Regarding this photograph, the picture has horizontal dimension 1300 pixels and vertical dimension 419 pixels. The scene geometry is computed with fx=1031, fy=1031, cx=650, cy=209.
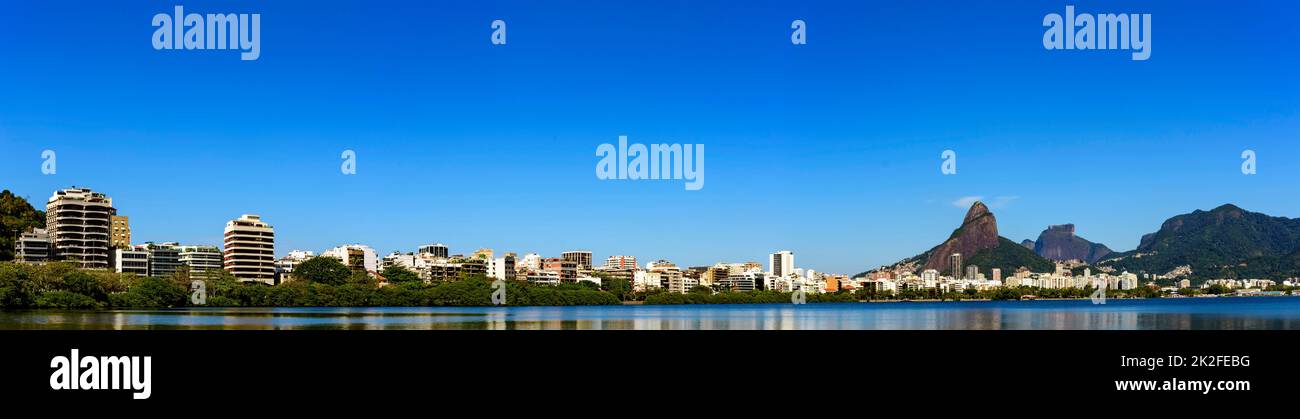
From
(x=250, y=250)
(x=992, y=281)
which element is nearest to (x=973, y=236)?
(x=992, y=281)

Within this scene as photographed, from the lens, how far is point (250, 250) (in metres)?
97.3

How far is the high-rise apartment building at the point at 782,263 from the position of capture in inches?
5153

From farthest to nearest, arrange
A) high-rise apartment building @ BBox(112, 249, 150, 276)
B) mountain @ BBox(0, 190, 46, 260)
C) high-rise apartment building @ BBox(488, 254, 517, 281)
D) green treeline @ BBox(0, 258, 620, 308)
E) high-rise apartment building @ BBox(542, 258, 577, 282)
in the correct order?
high-rise apartment building @ BBox(542, 258, 577, 282) < high-rise apartment building @ BBox(488, 254, 517, 281) < high-rise apartment building @ BBox(112, 249, 150, 276) < mountain @ BBox(0, 190, 46, 260) < green treeline @ BBox(0, 258, 620, 308)

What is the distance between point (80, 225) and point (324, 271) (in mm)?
20211

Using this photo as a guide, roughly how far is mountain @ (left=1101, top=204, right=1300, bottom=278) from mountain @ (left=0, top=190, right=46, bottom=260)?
12728 centimetres

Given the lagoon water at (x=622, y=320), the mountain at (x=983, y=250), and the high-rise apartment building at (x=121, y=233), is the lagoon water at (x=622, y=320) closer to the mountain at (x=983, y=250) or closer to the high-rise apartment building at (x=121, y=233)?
the high-rise apartment building at (x=121, y=233)

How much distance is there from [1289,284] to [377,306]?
347 feet

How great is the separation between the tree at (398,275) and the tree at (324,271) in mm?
3841

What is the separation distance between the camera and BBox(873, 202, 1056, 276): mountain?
158 meters

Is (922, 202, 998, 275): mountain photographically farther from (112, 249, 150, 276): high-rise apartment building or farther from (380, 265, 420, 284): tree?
(112, 249, 150, 276): high-rise apartment building
